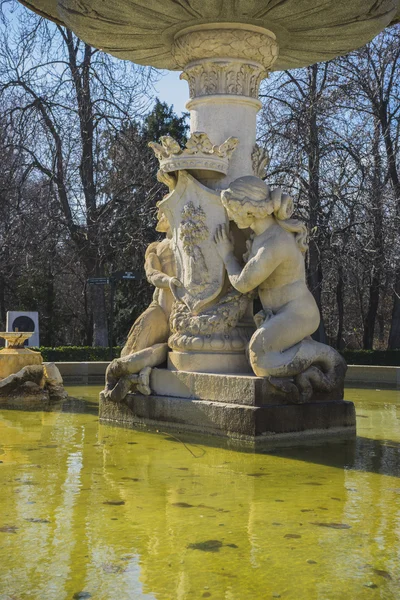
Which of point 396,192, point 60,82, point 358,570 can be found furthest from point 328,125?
point 358,570

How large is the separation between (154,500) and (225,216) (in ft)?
10.1

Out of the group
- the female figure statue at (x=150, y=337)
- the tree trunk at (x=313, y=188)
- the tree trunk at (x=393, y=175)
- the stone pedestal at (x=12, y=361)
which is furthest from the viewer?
the tree trunk at (x=393, y=175)

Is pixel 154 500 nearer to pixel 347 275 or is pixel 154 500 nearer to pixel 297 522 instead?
pixel 297 522

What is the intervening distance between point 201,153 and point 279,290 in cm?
130

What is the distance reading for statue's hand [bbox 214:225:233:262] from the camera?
7125 mm

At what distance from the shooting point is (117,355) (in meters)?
14.0

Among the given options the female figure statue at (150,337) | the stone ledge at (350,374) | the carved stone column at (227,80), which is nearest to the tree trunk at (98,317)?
the stone ledge at (350,374)

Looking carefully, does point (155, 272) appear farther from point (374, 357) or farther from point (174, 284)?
point (374, 357)

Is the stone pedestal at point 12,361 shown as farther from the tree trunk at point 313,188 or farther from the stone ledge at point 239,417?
the tree trunk at point 313,188

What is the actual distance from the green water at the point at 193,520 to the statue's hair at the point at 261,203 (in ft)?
5.38

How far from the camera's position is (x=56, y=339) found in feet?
84.2

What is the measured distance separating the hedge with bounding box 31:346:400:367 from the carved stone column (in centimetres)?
694

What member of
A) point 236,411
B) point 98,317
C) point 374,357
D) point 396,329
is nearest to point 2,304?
point 98,317

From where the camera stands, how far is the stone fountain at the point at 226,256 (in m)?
6.59
